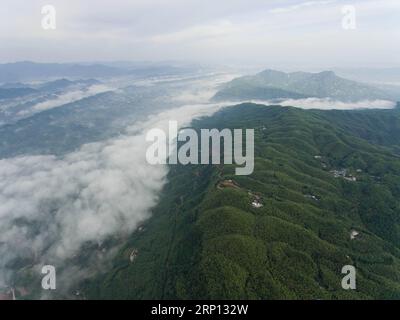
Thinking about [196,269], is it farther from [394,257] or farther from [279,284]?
[394,257]
